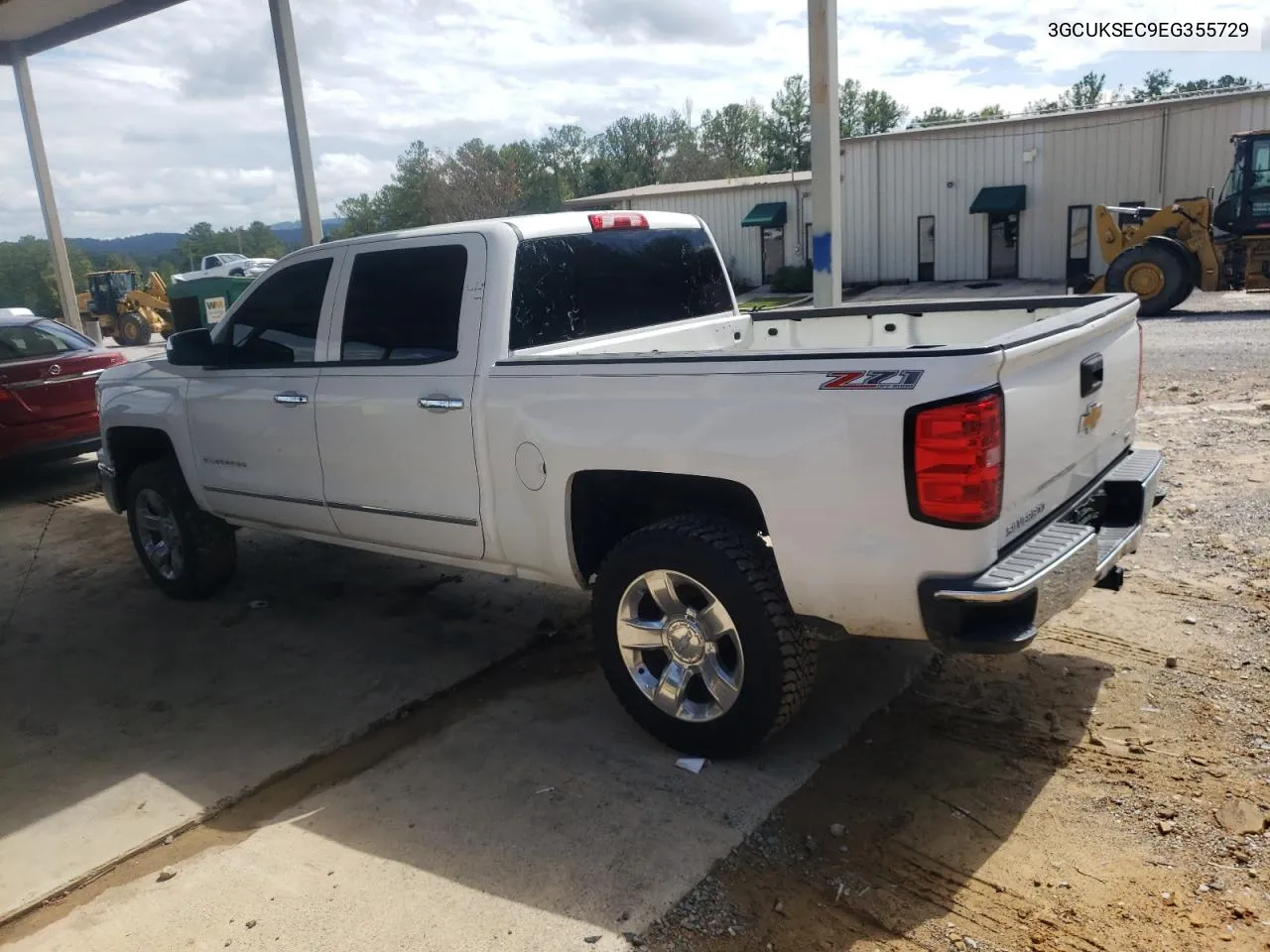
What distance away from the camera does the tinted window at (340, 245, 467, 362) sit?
169 inches

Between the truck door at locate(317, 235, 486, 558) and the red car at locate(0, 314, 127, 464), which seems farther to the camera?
the red car at locate(0, 314, 127, 464)

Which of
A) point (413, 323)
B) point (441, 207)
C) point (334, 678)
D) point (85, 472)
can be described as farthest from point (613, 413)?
point (441, 207)

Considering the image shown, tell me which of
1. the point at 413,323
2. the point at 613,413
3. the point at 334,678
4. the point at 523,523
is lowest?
the point at 334,678

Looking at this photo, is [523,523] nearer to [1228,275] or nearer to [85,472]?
[85,472]

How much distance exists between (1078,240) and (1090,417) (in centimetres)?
2671

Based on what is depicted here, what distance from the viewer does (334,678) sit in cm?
483

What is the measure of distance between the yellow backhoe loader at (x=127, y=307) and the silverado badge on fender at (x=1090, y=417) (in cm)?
3151

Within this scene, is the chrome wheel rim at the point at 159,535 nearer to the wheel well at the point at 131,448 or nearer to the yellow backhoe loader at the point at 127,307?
the wheel well at the point at 131,448

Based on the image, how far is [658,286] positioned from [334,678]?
8.05 feet

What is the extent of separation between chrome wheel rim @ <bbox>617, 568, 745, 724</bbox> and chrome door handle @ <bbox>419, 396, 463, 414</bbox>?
1.09 m

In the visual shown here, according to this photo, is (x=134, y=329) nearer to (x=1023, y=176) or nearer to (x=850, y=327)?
(x=1023, y=176)

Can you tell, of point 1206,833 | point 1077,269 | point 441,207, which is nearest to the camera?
point 1206,833

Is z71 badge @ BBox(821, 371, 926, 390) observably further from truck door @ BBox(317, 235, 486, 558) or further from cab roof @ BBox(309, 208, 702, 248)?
cab roof @ BBox(309, 208, 702, 248)

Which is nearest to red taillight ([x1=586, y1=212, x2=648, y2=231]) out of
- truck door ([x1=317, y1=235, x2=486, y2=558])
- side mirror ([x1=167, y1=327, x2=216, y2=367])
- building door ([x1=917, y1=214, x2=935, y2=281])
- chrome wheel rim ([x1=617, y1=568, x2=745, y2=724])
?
truck door ([x1=317, y1=235, x2=486, y2=558])
